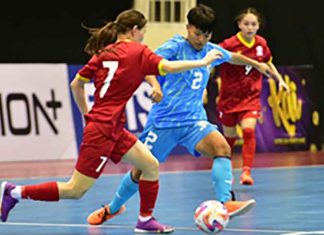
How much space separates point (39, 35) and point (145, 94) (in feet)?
8.19

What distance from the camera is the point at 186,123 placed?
8.80 metres

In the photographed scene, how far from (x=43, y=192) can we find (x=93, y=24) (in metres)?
11.7

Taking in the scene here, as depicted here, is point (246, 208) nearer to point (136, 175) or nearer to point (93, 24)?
point (136, 175)

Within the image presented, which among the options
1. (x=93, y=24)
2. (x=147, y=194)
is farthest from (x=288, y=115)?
(x=147, y=194)

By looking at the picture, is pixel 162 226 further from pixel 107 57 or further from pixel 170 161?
pixel 170 161

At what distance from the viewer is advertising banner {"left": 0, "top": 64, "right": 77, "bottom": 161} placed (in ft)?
53.8

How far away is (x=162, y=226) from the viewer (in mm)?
8023

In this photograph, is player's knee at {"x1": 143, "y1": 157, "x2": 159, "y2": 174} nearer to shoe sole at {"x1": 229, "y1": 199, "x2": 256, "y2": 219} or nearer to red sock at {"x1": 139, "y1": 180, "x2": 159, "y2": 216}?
red sock at {"x1": 139, "y1": 180, "x2": 159, "y2": 216}

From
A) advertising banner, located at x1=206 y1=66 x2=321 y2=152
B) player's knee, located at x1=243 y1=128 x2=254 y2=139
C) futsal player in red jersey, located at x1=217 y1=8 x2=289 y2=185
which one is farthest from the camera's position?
advertising banner, located at x1=206 y1=66 x2=321 y2=152

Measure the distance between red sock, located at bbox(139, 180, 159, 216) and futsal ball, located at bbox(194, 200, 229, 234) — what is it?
55 cm

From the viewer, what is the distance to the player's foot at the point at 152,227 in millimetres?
7984

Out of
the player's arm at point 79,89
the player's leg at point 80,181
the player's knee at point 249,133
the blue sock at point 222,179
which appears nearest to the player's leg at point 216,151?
the blue sock at point 222,179

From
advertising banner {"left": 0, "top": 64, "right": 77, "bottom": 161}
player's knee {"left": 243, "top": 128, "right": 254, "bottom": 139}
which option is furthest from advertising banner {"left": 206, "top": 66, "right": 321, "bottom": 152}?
player's knee {"left": 243, "top": 128, "right": 254, "bottom": 139}

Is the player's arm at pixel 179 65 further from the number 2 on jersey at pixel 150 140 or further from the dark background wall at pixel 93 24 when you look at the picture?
the dark background wall at pixel 93 24
